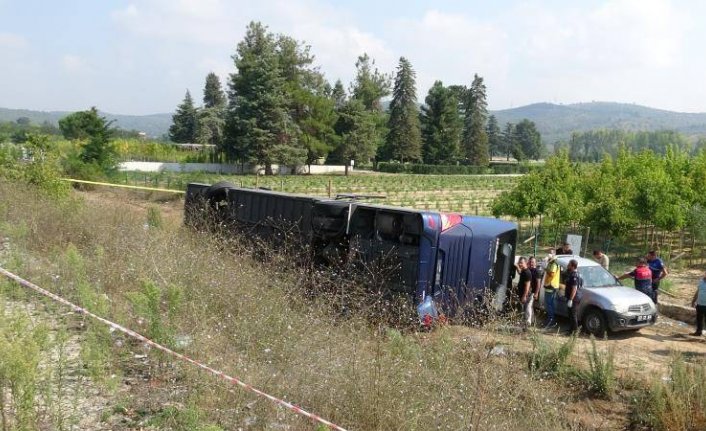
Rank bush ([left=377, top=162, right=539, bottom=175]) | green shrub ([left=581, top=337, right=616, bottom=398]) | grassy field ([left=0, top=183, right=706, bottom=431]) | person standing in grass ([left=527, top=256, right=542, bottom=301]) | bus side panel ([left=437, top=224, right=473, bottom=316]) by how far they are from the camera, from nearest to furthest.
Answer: grassy field ([left=0, top=183, right=706, bottom=431]) → green shrub ([left=581, top=337, right=616, bottom=398]) → bus side panel ([left=437, top=224, right=473, bottom=316]) → person standing in grass ([left=527, top=256, right=542, bottom=301]) → bush ([left=377, top=162, right=539, bottom=175])

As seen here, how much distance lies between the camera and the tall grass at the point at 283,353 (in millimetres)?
4957

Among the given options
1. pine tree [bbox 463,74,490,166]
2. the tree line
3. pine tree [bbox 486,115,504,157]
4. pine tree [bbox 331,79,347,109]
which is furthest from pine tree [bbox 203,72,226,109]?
pine tree [bbox 486,115,504,157]

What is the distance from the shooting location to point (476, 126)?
89062 mm

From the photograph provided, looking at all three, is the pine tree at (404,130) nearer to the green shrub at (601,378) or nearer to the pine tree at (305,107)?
the pine tree at (305,107)

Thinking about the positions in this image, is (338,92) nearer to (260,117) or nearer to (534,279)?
(260,117)

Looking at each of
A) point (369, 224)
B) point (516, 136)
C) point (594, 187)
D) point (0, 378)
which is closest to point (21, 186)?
point (369, 224)

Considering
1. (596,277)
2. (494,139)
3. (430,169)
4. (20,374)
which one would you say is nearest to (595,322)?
(596,277)

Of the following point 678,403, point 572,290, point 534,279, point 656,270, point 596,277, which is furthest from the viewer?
point 656,270

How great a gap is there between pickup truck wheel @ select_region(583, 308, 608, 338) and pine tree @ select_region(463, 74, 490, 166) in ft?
253

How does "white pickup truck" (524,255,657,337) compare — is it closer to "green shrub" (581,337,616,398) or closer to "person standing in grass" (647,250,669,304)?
"person standing in grass" (647,250,669,304)

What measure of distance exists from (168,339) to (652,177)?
1887cm

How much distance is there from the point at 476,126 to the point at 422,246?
82407 mm

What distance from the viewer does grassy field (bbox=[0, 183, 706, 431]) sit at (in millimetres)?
4895

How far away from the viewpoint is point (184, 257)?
852 cm
